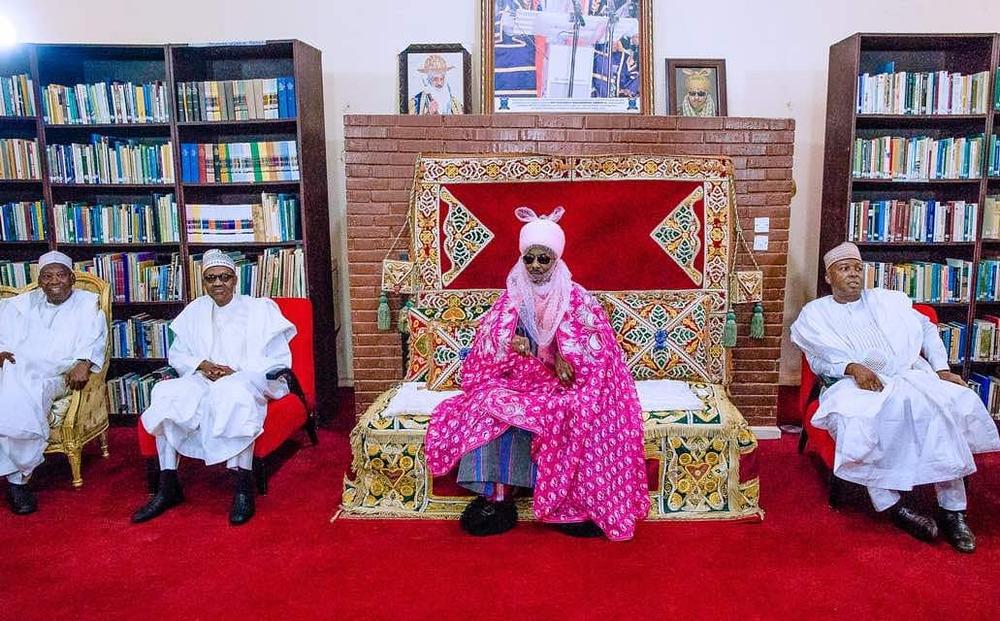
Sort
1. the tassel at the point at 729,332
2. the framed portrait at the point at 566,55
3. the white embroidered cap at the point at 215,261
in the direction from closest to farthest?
the white embroidered cap at the point at 215,261 → the tassel at the point at 729,332 → the framed portrait at the point at 566,55

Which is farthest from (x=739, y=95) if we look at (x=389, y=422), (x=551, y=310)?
(x=389, y=422)

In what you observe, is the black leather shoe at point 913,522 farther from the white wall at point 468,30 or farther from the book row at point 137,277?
the book row at point 137,277

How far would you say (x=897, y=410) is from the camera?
2850mm

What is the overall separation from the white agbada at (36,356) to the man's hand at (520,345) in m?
2.10

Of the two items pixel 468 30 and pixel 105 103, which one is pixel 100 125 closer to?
pixel 105 103

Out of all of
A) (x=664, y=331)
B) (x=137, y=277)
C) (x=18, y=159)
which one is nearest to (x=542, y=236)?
(x=664, y=331)

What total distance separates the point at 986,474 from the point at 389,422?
2.83 meters

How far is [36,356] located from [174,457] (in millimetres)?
989

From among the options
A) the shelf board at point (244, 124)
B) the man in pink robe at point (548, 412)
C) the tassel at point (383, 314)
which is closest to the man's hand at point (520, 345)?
the man in pink robe at point (548, 412)

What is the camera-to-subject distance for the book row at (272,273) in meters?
4.29

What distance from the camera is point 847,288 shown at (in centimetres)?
323

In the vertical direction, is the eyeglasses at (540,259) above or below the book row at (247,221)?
below

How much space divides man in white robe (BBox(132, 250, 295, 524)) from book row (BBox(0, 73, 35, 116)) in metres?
1.84

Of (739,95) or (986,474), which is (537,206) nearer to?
(739,95)
